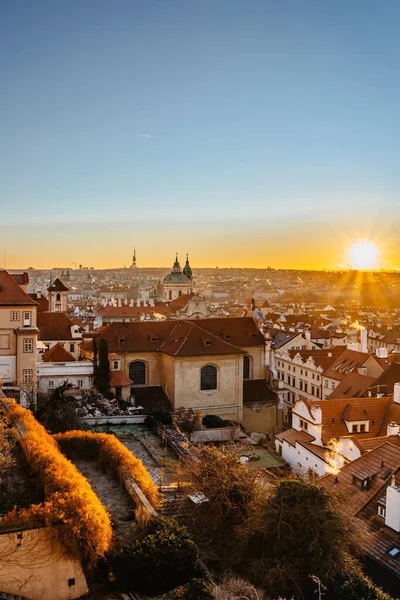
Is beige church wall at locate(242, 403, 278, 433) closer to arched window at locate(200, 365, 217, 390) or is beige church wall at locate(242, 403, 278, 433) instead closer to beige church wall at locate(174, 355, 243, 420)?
beige church wall at locate(174, 355, 243, 420)

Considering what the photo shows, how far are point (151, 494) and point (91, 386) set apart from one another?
1954 centimetres

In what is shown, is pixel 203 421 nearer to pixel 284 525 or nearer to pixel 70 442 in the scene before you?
pixel 70 442

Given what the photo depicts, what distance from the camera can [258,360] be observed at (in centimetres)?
4312

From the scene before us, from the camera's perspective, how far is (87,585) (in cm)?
1382

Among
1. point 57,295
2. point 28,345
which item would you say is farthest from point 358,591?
point 57,295

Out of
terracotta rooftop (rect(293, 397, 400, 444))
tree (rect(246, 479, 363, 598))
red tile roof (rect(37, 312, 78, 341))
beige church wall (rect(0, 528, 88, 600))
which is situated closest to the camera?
beige church wall (rect(0, 528, 88, 600))

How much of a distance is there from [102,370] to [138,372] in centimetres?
363

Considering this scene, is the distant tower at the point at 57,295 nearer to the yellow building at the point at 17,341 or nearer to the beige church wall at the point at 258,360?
the beige church wall at the point at 258,360

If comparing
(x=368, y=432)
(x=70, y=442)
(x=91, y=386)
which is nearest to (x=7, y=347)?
(x=91, y=386)

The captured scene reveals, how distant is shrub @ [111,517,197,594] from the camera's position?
1381cm

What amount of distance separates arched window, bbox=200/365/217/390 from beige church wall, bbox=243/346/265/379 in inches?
225

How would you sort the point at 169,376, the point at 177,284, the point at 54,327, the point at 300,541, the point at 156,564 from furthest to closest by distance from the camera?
the point at 177,284, the point at 54,327, the point at 169,376, the point at 300,541, the point at 156,564

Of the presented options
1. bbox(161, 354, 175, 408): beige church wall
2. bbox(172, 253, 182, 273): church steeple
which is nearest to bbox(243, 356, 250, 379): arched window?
bbox(161, 354, 175, 408): beige church wall

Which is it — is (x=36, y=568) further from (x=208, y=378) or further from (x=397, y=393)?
(x=208, y=378)
